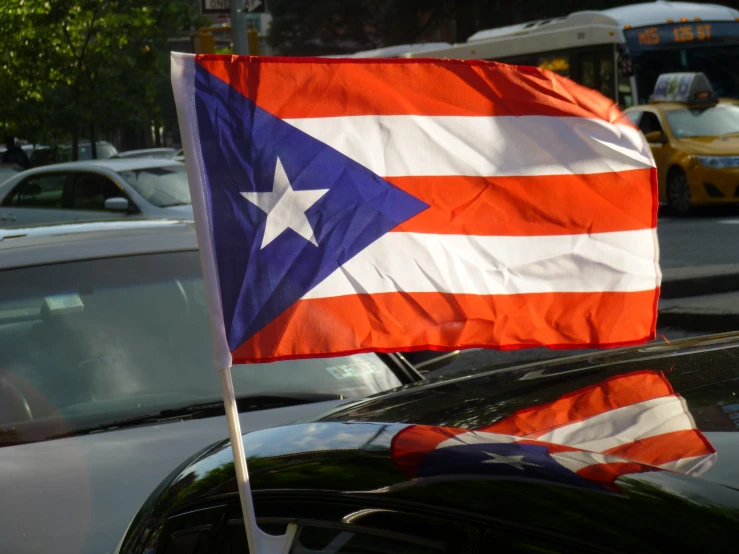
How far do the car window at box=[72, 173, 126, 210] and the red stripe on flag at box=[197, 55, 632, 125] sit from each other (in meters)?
10.6

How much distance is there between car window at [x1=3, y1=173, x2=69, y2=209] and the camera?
1402 centimetres

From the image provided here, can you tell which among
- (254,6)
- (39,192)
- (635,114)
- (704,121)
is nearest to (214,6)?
(254,6)

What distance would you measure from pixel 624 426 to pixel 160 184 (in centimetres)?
1123

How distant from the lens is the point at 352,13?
159 ft

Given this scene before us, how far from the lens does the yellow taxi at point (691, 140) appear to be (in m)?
16.8

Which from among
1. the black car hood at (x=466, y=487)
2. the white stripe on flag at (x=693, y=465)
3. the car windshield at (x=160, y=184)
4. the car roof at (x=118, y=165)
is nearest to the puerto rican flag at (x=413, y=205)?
the black car hood at (x=466, y=487)

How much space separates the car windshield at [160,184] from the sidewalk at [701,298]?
17.4 feet

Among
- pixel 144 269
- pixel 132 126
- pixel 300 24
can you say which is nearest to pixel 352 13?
pixel 300 24

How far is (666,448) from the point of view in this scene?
2209 millimetres

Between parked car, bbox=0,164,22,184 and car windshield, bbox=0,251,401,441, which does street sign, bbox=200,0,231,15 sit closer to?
car windshield, bbox=0,251,401,441

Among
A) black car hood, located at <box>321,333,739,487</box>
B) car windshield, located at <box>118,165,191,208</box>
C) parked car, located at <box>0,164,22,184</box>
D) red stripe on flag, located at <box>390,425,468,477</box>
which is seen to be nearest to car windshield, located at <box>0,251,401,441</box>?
black car hood, located at <box>321,333,739,487</box>

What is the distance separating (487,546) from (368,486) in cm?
33

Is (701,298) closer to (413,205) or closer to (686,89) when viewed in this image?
(413,205)

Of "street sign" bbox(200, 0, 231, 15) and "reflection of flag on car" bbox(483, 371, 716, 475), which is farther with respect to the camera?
"street sign" bbox(200, 0, 231, 15)
